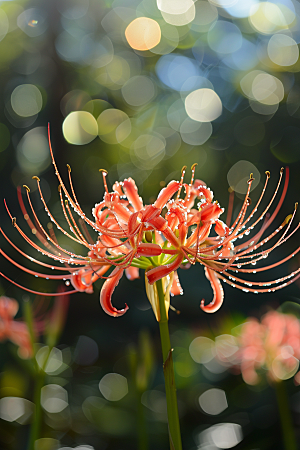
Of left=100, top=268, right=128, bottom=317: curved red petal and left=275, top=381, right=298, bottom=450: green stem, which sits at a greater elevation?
left=100, top=268, right=128, bottom=317: curved red petal

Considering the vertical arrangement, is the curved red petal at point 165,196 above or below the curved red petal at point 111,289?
above

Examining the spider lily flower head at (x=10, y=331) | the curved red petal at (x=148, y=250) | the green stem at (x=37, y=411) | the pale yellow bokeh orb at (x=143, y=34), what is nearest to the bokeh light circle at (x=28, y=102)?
the pale yellow bokeh orb at (x=143, y=34)

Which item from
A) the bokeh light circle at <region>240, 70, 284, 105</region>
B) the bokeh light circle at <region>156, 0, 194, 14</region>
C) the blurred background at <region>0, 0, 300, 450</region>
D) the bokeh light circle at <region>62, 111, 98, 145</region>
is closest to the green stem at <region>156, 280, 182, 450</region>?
the blurred background at <region>0, 0, 300, 450</region>

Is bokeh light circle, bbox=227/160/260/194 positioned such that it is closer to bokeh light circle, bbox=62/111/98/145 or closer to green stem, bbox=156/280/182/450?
bokeh light circle, bbox=62/111/98/145

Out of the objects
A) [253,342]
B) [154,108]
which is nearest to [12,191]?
[154,108]

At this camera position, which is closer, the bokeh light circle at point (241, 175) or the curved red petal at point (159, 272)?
the curved red petal at point (159, 272)

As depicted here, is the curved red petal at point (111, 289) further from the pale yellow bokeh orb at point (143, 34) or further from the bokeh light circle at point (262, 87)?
the pale yellow bokeh orb at point (143, 34)

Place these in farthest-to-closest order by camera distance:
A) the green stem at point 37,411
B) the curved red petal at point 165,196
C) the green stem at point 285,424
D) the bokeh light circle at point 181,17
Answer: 1. the bokeh light circle at point 181,17
2. the green stem at point 285,424
3. the green stem at point 37,411
4. the curved red petal at point 165,196

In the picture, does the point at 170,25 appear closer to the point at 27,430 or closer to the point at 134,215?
the point at 134,215
